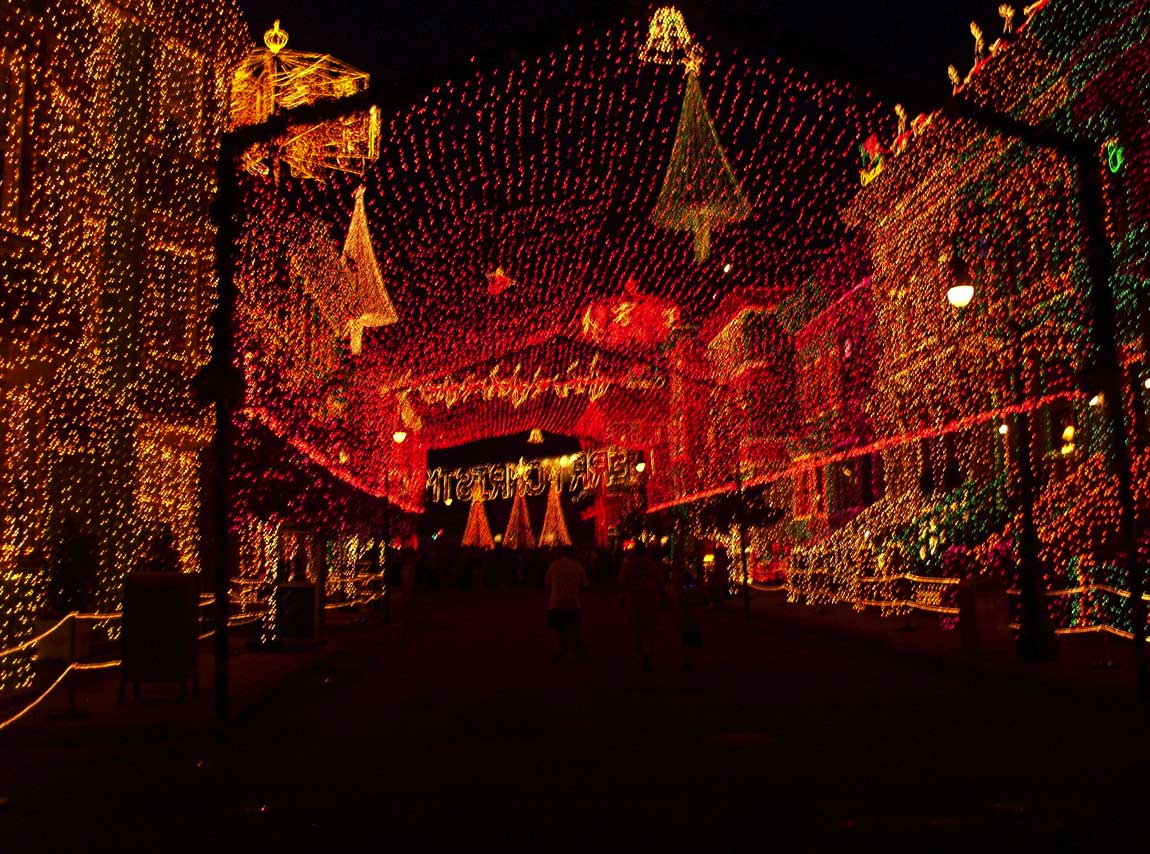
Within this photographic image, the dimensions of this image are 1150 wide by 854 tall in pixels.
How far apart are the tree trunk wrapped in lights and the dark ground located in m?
8.68

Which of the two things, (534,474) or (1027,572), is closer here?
(1027,572)

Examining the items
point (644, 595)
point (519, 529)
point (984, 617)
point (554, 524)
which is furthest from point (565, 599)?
point (519, 529)

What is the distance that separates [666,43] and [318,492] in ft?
56.0

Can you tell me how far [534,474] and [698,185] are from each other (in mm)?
43864

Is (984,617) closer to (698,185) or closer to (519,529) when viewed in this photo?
(698,185)

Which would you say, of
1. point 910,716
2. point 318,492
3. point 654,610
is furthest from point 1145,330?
point 318,492

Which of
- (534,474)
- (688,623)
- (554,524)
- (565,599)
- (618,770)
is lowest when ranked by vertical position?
(618,770)

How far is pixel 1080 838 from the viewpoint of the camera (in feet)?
21.7

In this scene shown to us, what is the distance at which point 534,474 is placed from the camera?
66812 millimetres

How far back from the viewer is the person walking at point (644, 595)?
1752 centimetres

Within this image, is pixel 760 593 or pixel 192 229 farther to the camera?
pixel 760 593

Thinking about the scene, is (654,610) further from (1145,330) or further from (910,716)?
(1145,330)

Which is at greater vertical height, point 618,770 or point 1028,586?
point 1028,586

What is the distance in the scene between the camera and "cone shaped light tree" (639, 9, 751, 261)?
64.8 ft
